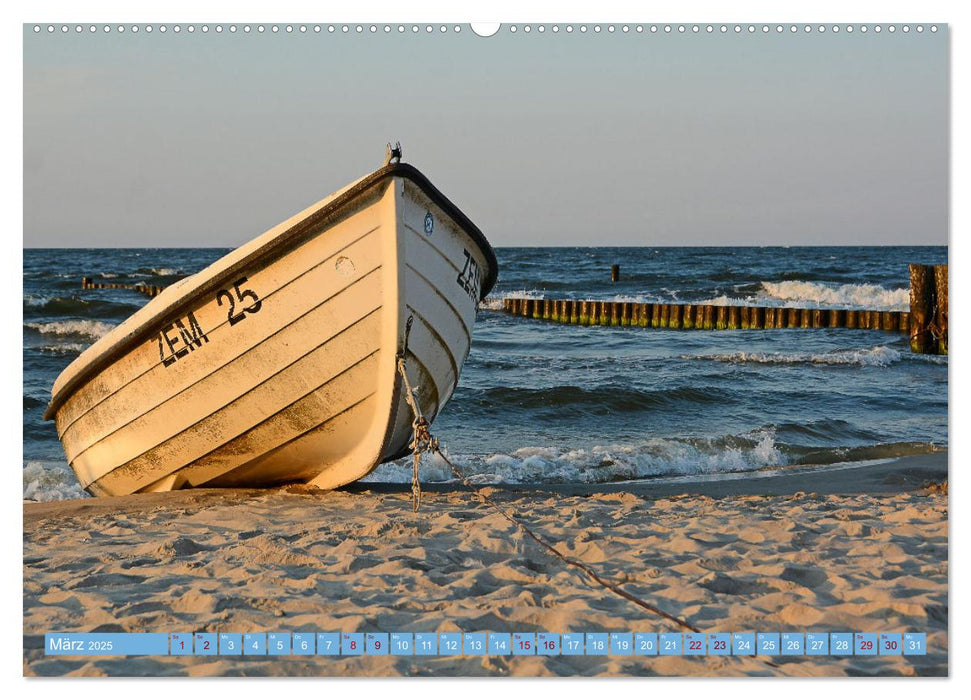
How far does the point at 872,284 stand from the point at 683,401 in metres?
19.5

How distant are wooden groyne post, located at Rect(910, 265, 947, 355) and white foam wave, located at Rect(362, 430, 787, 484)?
6.53m

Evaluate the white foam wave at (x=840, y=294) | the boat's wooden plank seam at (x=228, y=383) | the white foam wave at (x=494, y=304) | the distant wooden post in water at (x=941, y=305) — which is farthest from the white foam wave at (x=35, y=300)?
the white foam wave at (x=840, y=294)

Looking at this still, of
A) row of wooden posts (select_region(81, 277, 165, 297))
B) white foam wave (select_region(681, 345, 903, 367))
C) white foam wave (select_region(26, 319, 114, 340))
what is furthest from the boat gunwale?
row of wooden posts (select_region(81, 277, 165, 297))

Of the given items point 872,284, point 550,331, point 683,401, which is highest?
point 872,284

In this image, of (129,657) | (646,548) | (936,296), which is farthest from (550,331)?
(129,657)

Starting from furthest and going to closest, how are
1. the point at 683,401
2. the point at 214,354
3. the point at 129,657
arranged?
1. the point at 683,401
2. the point at 214,354
3. the point at 129,657

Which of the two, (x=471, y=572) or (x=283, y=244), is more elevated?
(x=283, y=244)

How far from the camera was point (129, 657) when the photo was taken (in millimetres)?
3156

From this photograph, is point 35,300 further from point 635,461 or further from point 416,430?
point 416,430

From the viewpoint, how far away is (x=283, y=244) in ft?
16.0

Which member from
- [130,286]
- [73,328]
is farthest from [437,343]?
[130,286]

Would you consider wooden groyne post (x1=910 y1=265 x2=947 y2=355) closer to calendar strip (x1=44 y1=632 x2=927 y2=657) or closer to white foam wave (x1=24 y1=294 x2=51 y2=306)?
calendar strip (x1=44 y1=632 x2=927 y2=657)

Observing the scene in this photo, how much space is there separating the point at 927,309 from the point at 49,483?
1165 centimetres

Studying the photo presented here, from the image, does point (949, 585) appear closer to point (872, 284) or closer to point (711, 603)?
point (711, 603)
